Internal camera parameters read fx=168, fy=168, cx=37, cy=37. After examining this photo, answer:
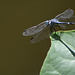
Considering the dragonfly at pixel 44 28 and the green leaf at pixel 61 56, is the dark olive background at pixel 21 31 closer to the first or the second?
the dragonfly at pixel 44 28

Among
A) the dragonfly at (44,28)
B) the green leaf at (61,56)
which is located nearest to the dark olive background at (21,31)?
the dragonfly at (44,28)

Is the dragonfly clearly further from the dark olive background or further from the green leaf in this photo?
the dark olive background

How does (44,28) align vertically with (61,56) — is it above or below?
above

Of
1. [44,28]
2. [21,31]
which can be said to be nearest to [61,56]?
[44,28]

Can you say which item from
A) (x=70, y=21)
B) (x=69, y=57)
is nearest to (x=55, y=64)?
(x=69, y=57)

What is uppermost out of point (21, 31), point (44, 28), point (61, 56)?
point (21, 31)

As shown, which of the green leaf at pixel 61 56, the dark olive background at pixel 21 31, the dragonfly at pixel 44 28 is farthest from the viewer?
the dark olive background at pixel 21 31

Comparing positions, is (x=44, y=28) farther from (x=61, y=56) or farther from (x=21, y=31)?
(x=21, y=31)
